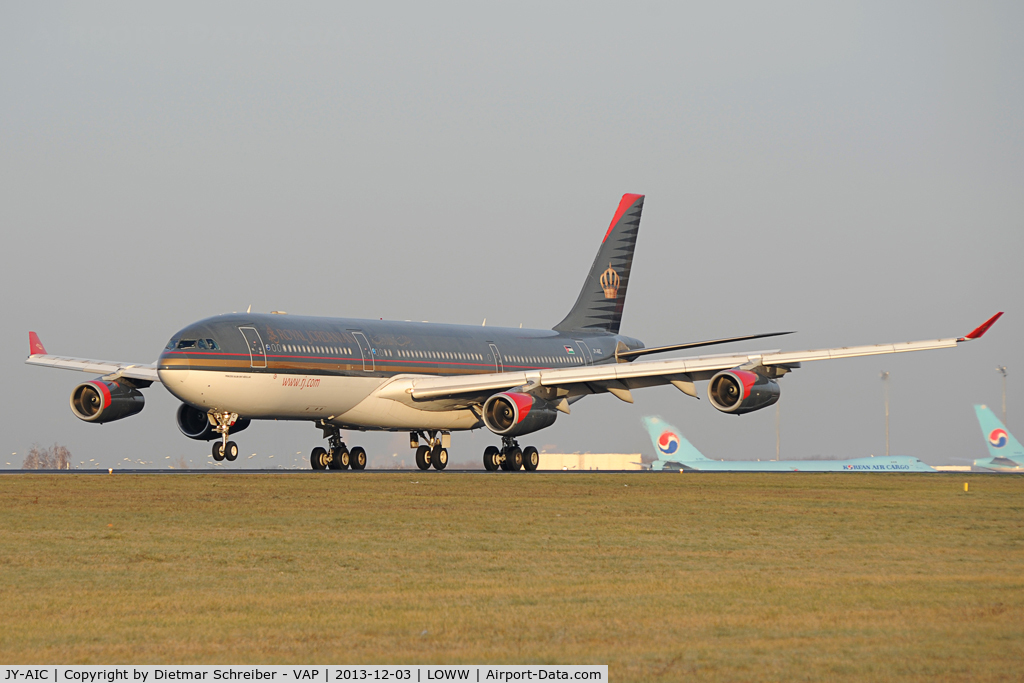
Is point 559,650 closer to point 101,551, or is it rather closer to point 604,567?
point 604,567

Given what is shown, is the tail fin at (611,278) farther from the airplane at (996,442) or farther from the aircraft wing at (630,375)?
the airplane at (996,442)

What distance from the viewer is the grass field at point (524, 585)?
10875 millimetres

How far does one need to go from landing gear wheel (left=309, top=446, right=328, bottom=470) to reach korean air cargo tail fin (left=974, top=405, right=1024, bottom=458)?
56.6 m

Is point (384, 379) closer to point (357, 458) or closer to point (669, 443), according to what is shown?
point (357, 458)

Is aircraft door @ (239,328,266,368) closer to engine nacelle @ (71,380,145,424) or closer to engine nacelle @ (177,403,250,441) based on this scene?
engine nacelle @ (177,403,250,441)

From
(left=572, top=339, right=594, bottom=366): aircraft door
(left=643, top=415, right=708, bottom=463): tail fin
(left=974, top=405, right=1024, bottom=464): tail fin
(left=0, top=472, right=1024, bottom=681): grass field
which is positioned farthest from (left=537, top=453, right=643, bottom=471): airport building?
(left=0, top=472, right=1024, bottom=681): grass field

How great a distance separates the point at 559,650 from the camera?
10969 millimetres

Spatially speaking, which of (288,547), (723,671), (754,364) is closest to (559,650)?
(723,671)

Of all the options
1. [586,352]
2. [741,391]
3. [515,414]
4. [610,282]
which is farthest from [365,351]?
[610,282]

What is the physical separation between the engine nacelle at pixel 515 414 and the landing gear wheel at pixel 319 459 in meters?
8.52

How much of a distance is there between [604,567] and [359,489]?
1658cm

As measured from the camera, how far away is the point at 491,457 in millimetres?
49562

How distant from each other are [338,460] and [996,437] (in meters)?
59.4

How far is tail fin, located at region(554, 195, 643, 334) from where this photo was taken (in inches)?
2424
